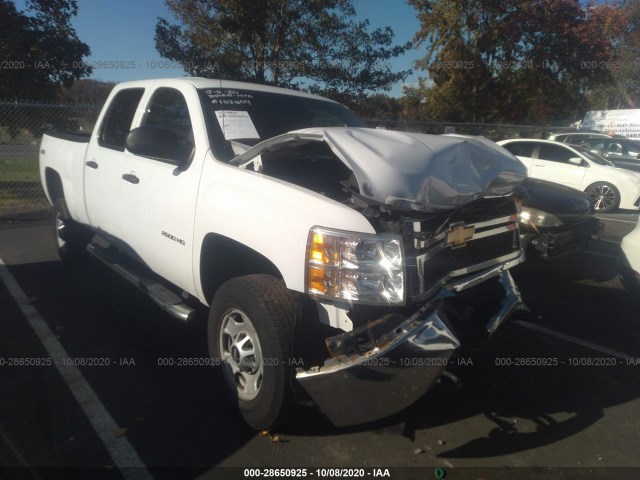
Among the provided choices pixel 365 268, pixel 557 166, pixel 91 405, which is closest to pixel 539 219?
pixel 365 268

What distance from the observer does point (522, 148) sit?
12.0 meters

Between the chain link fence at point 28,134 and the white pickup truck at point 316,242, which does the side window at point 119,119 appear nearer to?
the white pickup truck at point 316,242

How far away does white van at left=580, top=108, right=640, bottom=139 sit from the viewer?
19.5 meters

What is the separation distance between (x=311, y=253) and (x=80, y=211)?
3728 mm

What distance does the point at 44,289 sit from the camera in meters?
5.28

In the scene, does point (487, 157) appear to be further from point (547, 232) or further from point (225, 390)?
point (547, 232)

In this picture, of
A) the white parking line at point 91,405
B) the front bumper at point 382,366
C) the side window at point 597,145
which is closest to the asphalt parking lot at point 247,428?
the white parking line at point 91,405

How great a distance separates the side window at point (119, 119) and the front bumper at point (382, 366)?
3.18m

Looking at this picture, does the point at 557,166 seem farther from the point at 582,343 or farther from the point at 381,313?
the point at 381,313

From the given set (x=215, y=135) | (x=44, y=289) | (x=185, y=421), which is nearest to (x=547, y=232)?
(x=215, y=135)

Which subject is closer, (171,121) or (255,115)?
(255,115)

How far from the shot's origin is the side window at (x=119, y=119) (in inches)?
180

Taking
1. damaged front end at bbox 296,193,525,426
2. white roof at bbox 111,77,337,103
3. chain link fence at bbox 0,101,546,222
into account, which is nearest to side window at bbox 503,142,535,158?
chain link fence at bbox 0,101,546,222

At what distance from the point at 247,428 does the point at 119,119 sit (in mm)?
3390
